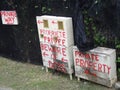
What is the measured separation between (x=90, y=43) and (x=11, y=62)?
2.79 m

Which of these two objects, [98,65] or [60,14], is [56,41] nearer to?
[60,14]

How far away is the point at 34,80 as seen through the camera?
243 inches

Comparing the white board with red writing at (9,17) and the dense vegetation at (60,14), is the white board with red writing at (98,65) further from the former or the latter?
the white board with red writing at (9,17)

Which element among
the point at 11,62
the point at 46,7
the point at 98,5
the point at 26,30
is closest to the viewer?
the point at 98,5

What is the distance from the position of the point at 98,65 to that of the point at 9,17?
2.91m

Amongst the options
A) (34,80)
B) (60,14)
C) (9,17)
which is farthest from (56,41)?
(9,17)

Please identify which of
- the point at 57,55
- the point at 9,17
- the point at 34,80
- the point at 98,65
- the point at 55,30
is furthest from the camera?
the point at 9,17

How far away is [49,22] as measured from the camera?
5.89 m

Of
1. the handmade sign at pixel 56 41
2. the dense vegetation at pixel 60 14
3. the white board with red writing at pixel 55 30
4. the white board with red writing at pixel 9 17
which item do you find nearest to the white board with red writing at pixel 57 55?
the handmade sign at pixel 56 41

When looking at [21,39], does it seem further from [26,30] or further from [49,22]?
[49,22]

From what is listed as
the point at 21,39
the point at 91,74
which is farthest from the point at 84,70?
the point at 21,39

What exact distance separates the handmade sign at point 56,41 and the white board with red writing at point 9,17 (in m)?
1.03

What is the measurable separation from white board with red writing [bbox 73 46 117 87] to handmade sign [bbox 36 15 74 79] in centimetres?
23

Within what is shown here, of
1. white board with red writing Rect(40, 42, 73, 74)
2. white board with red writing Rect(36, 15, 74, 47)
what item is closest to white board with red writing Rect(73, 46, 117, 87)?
white board with red writing Rect(40, 42, 73, 74)
